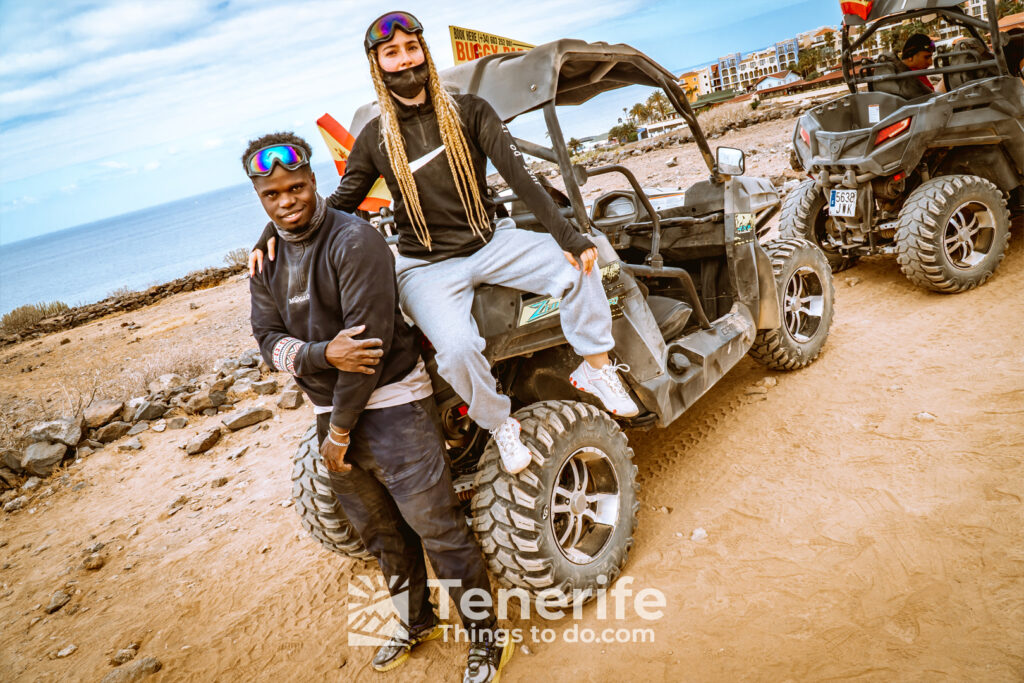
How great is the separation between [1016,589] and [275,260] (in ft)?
11.2

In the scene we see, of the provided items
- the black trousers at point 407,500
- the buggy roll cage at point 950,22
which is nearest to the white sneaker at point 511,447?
the black trousers at point 407,500

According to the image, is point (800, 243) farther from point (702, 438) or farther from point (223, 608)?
point (223, 608)

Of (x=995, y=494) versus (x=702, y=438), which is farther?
(x=702, y=438)

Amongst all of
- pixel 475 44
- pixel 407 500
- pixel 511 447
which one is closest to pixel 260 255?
pixel 407 500

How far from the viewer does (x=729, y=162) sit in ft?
13.8

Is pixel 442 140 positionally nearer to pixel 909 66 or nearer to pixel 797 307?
pixel 797 307

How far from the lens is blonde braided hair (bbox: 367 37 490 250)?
2.88 meters

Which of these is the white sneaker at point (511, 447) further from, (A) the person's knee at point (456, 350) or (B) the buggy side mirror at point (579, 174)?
(B) the buggy side mirror at point (579, 174)

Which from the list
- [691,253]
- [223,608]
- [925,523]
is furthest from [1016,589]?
[223,608]

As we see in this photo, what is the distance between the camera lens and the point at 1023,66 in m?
6.06

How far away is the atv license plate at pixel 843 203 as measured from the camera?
19.6ft

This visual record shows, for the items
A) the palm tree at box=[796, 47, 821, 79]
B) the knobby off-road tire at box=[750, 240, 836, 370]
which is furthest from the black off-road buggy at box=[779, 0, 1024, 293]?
the palm tree at box=[796, 47, 821, 79]

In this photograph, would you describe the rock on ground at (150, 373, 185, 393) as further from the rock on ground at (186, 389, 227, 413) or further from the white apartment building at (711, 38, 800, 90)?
the white apartment building at (711, 38, 800, 90)

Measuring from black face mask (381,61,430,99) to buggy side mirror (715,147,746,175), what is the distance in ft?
7.27
